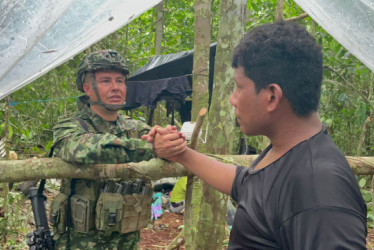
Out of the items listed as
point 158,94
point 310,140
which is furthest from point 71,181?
point 158,94

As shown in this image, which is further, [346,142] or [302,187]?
[346,142]

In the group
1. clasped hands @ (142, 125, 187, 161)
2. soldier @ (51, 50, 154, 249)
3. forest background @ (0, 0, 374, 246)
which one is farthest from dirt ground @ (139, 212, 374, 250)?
clasped hands @ (142, 125, 187, 161)

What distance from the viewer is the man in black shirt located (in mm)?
1123

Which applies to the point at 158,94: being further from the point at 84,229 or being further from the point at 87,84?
the point at 84,229

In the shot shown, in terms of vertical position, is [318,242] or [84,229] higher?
[318,242]

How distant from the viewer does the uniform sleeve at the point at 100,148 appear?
2295mm

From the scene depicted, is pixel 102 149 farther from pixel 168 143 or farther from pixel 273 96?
pixel 273 96

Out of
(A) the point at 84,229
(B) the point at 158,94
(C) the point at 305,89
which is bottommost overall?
(A) the point at 84,229

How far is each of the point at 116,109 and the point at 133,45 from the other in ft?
30.7

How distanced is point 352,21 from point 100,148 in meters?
1.53

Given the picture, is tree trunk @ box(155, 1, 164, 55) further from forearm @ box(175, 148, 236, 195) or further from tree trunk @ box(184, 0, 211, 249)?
forearm @ box(175, 148, 236, 195)

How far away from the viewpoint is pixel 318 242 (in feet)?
3.62

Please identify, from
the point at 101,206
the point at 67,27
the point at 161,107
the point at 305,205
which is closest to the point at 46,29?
the point at 67,27

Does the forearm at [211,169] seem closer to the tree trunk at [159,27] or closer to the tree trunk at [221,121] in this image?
the tree trunk at [221,121]
